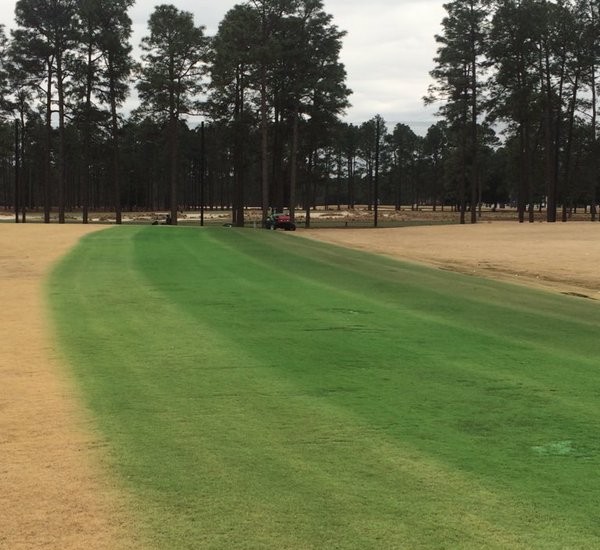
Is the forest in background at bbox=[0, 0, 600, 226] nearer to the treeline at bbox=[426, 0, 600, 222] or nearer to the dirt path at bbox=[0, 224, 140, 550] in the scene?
the treeline at bbox=[426, 0, 600, 222]

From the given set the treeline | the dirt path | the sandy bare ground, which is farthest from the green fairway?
the treeline

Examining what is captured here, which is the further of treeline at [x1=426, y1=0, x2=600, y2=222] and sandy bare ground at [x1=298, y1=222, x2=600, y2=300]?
treeline at [x1=426, y1=0, x2=600, y2=222]

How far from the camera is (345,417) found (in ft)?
16.9

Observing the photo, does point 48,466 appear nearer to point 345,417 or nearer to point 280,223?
point 345,417

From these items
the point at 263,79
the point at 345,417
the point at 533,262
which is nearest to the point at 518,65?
the point at 263,79

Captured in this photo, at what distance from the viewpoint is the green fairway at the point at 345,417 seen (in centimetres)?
341

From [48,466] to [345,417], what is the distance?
2131mm

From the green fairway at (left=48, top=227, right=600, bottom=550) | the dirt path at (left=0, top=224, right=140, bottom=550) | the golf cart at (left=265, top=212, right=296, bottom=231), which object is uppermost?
the golf cart at (left=265, top=212, right=296, bottom=231)

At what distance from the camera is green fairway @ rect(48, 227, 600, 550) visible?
3.41m

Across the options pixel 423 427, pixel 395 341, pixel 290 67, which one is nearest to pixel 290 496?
pixel 423 427

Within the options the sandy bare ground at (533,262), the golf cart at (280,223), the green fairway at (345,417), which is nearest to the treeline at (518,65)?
the golf cart at (280,223)

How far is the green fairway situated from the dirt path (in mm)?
166

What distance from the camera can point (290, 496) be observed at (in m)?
3.70

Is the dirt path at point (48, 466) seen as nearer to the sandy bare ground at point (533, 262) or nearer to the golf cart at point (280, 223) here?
the sandy bare ground at point (533, 262)
